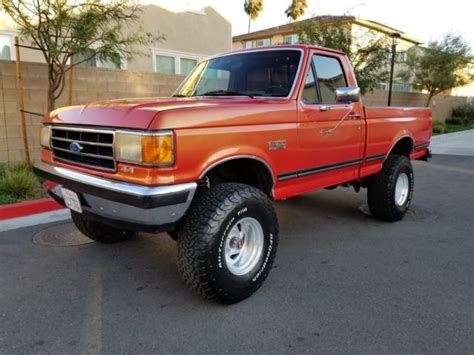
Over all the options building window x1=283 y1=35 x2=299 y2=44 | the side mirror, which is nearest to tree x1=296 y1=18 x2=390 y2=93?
the side mirror

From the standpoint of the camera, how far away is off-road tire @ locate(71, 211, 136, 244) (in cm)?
402

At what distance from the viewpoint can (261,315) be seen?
2.94 meters

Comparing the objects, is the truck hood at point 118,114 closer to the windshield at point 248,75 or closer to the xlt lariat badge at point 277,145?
the xlt lariat badge at point 277,145

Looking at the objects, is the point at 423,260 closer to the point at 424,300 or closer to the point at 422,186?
the point at 424,300

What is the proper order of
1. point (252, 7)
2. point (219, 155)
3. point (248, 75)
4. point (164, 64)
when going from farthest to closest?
point (252, 7) < point (164, 64) < point (248, 75) < point (219, 155)

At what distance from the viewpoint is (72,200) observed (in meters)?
3.05

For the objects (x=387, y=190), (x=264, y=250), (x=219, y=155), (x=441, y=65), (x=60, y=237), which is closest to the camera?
(x=219, y=155)

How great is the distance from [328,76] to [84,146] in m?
2.61

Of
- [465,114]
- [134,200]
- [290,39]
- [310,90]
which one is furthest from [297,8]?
[134,200]

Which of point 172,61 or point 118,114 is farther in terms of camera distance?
point 172,61

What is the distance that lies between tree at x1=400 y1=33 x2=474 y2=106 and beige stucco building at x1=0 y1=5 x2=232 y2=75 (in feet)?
40.9

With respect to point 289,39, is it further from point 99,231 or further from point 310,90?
point 99,231

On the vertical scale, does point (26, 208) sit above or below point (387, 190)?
below

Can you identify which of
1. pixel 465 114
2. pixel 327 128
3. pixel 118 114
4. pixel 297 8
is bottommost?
pixel 465 114
